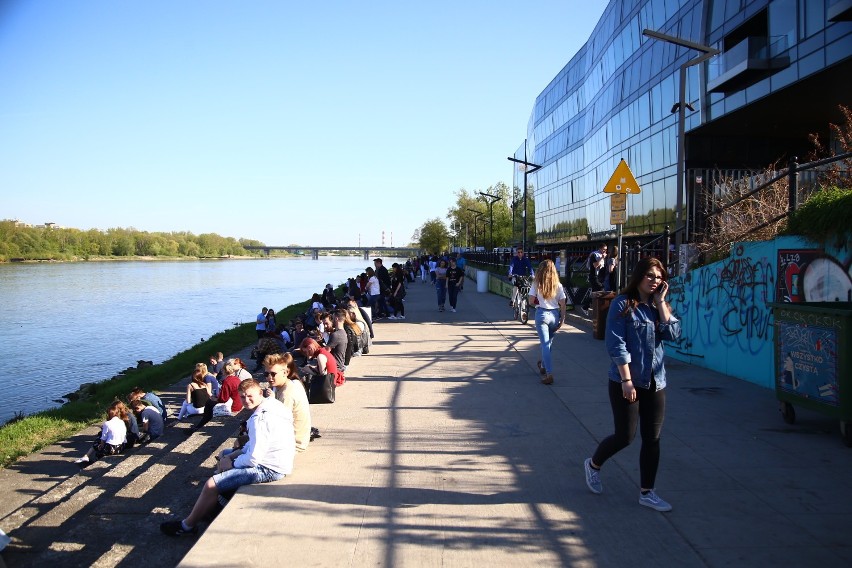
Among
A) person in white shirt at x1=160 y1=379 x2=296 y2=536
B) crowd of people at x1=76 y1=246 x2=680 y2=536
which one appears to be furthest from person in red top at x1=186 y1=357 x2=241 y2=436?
person in white shirt at x1=160 y1=379 x2=296 y2=536

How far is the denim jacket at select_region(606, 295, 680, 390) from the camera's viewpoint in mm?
4543

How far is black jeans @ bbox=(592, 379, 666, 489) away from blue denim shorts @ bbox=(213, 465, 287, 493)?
102 inches

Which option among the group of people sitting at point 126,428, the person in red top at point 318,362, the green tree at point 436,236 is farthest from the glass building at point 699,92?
the green tree at point 436,236

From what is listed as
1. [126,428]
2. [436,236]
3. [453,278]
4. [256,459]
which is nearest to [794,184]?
[256,459]

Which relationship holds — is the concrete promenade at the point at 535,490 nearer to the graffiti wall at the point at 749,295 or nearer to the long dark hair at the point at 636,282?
the graffiti wall at the point at 749,295

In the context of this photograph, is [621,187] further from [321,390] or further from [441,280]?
[441,280]

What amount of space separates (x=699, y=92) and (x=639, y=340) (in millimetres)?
26034

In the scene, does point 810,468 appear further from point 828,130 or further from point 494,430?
point 828,130

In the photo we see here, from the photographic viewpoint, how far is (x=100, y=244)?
474 feet

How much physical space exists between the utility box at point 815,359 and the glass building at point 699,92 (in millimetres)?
6359

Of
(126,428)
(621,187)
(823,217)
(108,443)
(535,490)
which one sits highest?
(621,187)

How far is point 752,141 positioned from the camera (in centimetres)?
2830

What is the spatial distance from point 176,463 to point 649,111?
29.4m

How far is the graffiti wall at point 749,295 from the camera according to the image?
743 cm
